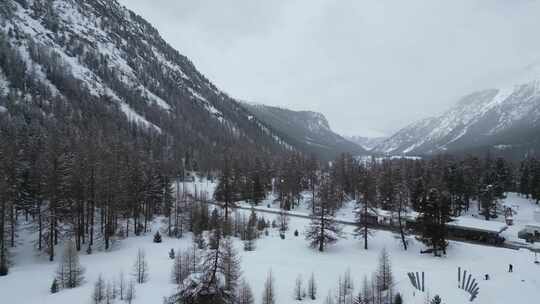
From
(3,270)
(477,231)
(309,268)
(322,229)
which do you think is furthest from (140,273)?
(477,231)

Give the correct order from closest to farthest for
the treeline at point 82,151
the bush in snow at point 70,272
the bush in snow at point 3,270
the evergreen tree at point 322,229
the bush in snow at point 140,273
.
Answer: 1. the bush in snow at point 70,272
2. the bush in snow at point 140,273
3. the bush in snow at point 3,270
4. the treeline at point 82,151
5. the evergreen tree at point 322,229

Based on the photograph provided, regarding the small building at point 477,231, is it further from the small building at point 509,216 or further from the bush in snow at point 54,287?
the bush in snow at point 54,287

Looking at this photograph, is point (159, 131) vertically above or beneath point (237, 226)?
above

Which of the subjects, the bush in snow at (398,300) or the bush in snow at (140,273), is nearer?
the bush in snow at (398,300)

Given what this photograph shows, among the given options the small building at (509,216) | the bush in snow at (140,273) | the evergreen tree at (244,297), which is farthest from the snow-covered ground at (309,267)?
the small building at (509,216)

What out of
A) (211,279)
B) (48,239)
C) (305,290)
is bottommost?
(305,290)

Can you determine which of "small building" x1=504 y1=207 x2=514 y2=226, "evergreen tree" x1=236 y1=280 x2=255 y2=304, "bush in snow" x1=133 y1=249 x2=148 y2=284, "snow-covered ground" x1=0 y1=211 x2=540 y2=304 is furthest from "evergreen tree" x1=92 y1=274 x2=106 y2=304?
"small building" x1=504 y1=207 x2=514 y2=226

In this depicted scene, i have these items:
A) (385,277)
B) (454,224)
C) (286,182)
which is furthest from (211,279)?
(286,182)

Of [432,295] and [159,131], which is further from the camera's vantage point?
[159,131]

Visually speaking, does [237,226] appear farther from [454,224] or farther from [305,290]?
[454,224]
